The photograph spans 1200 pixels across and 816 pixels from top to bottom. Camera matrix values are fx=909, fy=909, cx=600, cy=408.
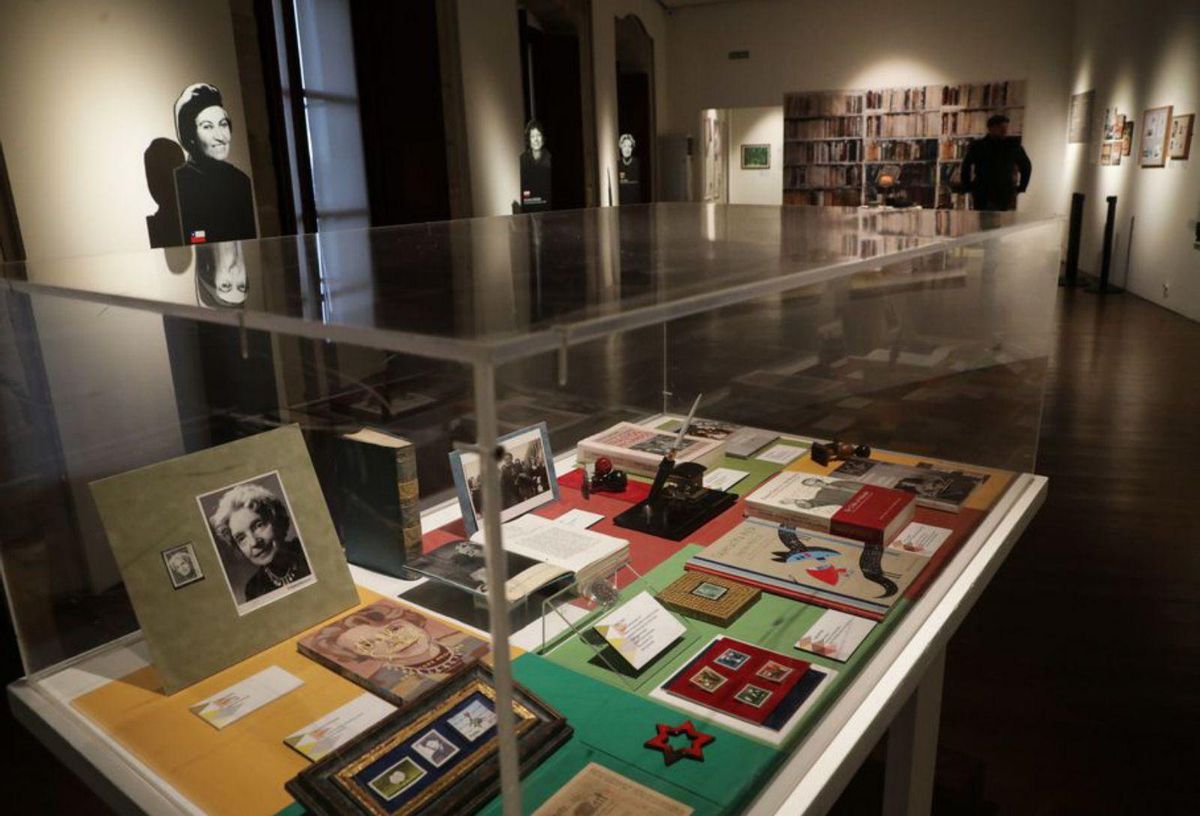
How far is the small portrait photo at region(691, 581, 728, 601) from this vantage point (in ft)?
5.73

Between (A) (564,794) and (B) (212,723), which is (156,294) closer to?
(B) (212,723)

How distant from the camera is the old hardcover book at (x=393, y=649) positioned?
147 cm

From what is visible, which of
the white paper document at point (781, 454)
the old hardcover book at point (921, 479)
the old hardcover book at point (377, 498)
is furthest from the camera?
the white paper document at point (781, 454)

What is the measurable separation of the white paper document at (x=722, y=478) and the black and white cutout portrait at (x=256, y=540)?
1.17 m

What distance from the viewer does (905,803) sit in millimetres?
1909

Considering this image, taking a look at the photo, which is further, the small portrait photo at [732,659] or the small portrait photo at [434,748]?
the small portrait photo at [732,659]

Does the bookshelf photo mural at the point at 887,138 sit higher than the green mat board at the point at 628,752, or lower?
higher

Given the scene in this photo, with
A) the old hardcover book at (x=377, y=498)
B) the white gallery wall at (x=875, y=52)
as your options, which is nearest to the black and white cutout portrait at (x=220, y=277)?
the old hardcover book at (x=377, y=498)

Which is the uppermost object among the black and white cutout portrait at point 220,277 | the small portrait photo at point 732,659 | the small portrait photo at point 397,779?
the black and white cutout portrait at point 220,277

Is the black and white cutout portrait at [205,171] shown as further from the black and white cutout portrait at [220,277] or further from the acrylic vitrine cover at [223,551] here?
the acrylic vitrine cover at [223,551]

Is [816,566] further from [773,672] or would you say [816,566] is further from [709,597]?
[773,672]

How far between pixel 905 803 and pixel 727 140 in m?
→ 12.8

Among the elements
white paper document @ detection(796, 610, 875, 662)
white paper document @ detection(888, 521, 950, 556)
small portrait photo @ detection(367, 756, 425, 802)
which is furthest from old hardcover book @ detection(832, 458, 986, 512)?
small portrait photo @ detection(367, 756, 425, 802)

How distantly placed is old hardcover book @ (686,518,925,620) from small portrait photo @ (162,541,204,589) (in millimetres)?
942
